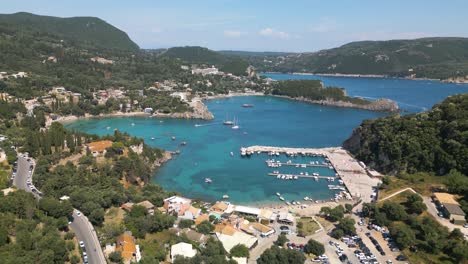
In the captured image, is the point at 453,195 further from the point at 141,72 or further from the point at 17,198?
the point at 141,72

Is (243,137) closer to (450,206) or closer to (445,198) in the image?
(445,198)

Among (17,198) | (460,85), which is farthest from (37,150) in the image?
(460,85)

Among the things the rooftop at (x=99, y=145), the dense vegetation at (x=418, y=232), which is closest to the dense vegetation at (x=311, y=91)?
the dense vegetation at (x=418, y=232)

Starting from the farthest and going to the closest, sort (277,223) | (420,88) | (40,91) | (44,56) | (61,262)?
1. (420,88)
2. (44,56)
3. (40,91)
4. (277,223)
5. (61,262)

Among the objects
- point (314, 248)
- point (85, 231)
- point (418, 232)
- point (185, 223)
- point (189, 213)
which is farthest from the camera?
point (189, 213)

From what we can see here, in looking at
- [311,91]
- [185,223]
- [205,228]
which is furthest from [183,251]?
[311,91]

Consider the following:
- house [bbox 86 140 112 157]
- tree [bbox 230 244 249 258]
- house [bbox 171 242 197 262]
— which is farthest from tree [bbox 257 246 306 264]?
house [bbox 86 140 112 157]
